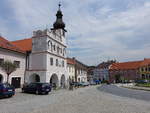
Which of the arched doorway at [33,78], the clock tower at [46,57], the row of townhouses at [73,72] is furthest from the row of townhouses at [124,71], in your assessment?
the arched doorway at [33,78]

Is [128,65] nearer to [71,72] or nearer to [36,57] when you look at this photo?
[71,72]

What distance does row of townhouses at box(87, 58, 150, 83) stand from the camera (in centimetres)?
6854

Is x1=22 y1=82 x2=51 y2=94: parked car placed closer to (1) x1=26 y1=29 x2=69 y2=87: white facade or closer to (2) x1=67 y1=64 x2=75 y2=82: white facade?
(1) x1=26 y1=29 x2=69 y2=87: white facade

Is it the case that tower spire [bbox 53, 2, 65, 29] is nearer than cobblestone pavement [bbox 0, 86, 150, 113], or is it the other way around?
cobblestone pavement [bbox 0, 86, 150, 113]

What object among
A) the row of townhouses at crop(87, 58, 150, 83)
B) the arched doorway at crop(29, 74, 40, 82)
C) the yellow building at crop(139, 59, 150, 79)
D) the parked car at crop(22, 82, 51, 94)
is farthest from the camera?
the row of townhouses at crop(87, 58, 150, 83)

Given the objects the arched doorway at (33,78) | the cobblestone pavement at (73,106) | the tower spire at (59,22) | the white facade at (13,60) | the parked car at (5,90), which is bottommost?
the cobblestone pavement at (73,106)

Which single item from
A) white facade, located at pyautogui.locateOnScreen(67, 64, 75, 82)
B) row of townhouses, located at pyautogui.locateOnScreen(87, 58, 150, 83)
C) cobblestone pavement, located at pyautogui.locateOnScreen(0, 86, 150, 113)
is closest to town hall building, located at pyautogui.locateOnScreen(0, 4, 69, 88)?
cobblestone pavement, located at pyautogui.locateOnScreen(0, 86, 150, 113)

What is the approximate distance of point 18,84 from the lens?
26.5 meters

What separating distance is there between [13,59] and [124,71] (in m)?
65.0

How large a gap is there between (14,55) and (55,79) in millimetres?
11427

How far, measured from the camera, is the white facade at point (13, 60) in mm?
23028

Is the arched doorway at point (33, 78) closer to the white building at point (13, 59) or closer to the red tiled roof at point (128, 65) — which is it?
the white building at point (13, 59)

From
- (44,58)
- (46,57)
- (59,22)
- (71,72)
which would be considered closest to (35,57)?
(44,58)

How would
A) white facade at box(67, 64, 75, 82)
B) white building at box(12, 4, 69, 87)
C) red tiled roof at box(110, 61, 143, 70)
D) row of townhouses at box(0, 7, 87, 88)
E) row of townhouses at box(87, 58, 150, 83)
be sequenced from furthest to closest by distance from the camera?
red tiled roof at box(110, 61, 143, 70), row of townhouses at box(87, 58, 150, 83), white facade at box(67, 64, 75, 82), white building at box(12, 4, 69, 87), row of townhouses at box(0, 7, 87, 88)
